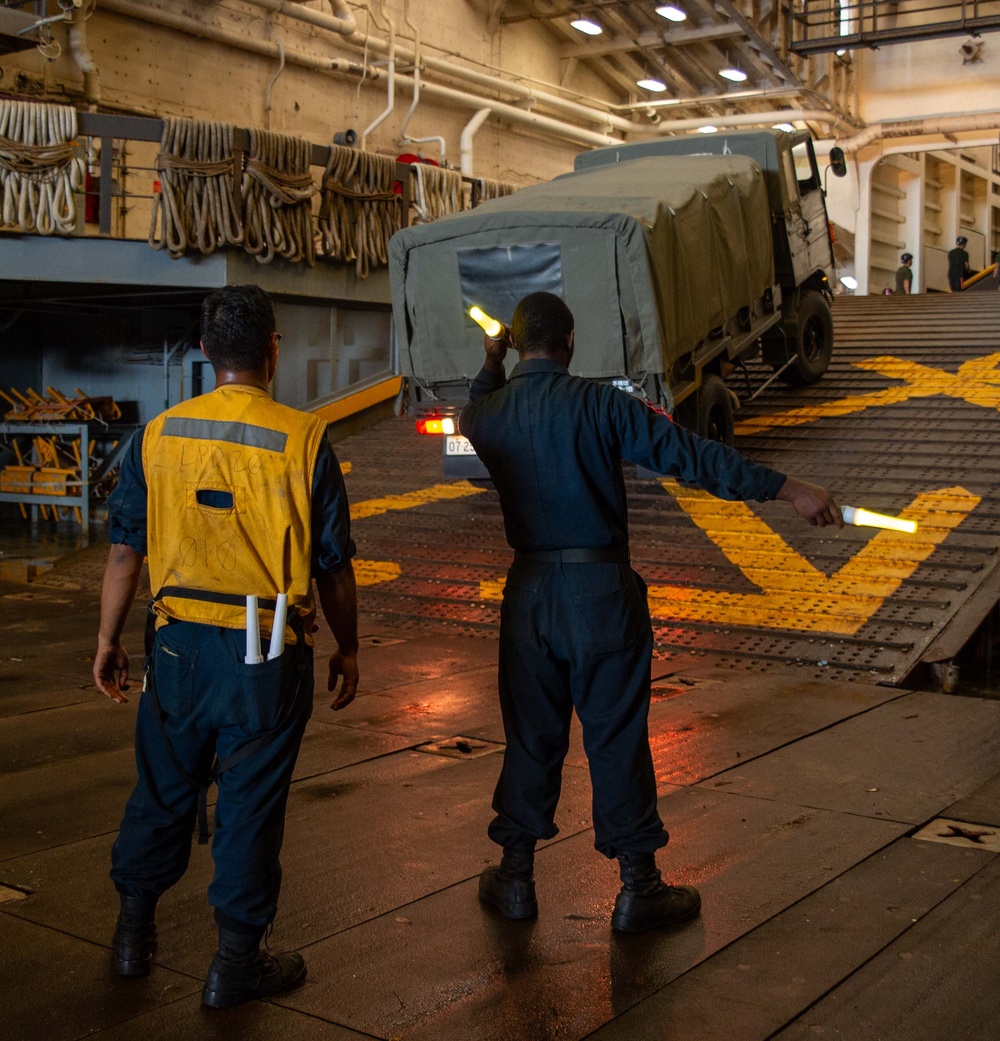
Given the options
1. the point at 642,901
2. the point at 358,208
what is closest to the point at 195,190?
the point at 358,208

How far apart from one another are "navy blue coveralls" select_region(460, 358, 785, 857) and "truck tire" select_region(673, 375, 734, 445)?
245 inches

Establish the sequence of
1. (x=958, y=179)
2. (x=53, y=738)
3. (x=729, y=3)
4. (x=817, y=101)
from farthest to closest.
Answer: (x=958, y=179)
(x=817, y=101)
(x=729, y=3)
(x=53, y=738)

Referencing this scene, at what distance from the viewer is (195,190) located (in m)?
13.3

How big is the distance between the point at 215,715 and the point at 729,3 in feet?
Answer: 67.1

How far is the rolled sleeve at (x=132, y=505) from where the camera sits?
3.28 m

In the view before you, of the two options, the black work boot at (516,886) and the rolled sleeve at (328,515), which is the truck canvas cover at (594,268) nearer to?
Result: the black work boot at (516,886)

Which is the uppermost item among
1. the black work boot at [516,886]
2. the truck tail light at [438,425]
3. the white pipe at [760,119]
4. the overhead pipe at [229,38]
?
the white pipe at [760,119]

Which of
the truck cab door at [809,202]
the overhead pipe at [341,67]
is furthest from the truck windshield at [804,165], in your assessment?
the overhead pipe at [341,67]

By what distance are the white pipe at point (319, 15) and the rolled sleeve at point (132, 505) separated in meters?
16.2

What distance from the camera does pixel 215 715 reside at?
10.3 feet

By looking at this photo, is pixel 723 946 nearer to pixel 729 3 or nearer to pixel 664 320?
pixel 664 320

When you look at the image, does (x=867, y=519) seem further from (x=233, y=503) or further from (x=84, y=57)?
(x=84, y=57)

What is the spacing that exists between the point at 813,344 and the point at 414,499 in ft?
15.7

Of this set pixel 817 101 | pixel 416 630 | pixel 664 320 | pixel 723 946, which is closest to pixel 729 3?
pixel 817 101
